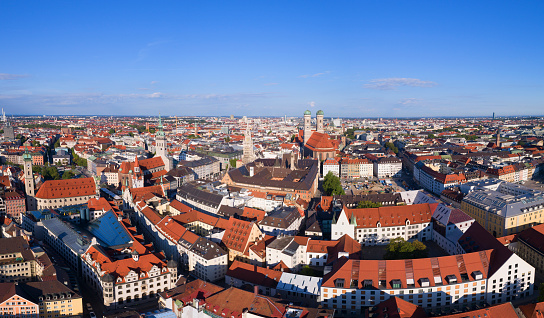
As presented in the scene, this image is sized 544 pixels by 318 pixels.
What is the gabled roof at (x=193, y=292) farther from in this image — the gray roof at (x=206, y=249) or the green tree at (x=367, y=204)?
the green tree at (x=367, y=204)

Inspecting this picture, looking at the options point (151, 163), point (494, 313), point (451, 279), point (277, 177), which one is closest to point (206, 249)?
point (451, 279)

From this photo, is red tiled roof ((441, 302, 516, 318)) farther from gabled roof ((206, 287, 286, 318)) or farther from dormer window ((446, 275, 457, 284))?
gabled roof ((206, 287, 286, 318))

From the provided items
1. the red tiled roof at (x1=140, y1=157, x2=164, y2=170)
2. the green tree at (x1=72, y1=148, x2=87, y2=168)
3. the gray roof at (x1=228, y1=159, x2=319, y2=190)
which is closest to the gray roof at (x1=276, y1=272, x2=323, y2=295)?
the gray roof at (x1=228, y1=159, x2=319, y2=190)

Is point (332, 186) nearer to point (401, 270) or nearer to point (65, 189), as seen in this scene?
point (401, 270)

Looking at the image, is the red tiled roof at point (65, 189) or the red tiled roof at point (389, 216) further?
the red tiled roof at point (65, 189)

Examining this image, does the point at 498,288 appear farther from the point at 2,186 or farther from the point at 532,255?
the point at 2,186

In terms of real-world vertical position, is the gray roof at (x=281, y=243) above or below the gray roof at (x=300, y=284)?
above

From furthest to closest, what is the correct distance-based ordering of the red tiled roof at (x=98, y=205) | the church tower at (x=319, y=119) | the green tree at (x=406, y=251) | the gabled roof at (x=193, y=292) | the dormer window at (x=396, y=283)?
the church tower at (x=319, y=119) → the red tiled roof at (x=98, y=205) → the green tree at (x=406, y=251) → the dormer window at (x=396, y=283) → the gabled roof at (x=193, y=292)

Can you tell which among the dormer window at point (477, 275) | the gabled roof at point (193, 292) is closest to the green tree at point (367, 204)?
the dormer window at point (477, 275)
